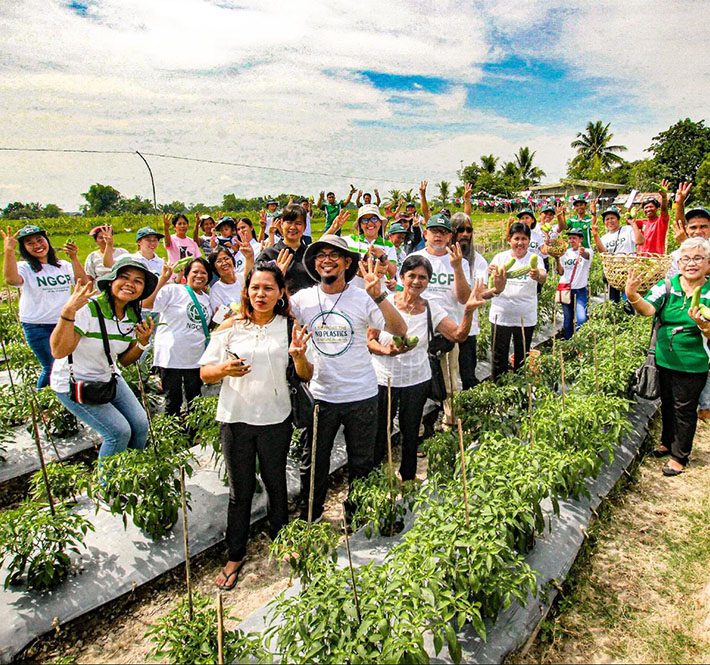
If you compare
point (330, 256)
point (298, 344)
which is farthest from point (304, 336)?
→ point (330, 256)

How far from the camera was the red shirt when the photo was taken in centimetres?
645

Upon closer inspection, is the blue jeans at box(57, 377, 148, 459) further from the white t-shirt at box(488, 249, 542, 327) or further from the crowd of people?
the white t-shirt at box(488, 249, 542, 327)

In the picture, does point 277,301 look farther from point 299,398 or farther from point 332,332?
point 299,398

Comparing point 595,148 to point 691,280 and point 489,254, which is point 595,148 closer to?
point 489,254

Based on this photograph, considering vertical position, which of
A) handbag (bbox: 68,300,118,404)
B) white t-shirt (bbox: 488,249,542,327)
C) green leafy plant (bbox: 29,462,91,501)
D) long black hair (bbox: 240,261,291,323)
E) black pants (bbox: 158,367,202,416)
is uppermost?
long black hair (bbox: 240,261,291,323)

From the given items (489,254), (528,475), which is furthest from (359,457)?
(489,254)

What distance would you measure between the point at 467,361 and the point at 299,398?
2.56 meters

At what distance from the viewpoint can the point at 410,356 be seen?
11.4 feet

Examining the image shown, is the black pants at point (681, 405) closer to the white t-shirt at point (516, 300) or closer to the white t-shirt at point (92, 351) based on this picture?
the white t-shirt at point (516, 300)

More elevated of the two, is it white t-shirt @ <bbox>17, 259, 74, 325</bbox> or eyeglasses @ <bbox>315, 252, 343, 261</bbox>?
eyeglasses @ <bbox>315, 252, 343, 261</bbox>

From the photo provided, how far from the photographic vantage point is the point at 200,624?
215 cm

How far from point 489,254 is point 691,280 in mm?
11669

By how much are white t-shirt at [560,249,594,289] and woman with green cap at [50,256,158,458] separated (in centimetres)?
558

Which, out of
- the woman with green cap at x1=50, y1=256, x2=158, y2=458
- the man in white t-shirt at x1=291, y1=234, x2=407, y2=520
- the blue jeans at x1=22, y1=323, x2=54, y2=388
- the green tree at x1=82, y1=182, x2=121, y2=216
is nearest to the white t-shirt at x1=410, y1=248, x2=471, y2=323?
the man in white t-shirt at x1=291, y1=234, x2=407, y2=520
